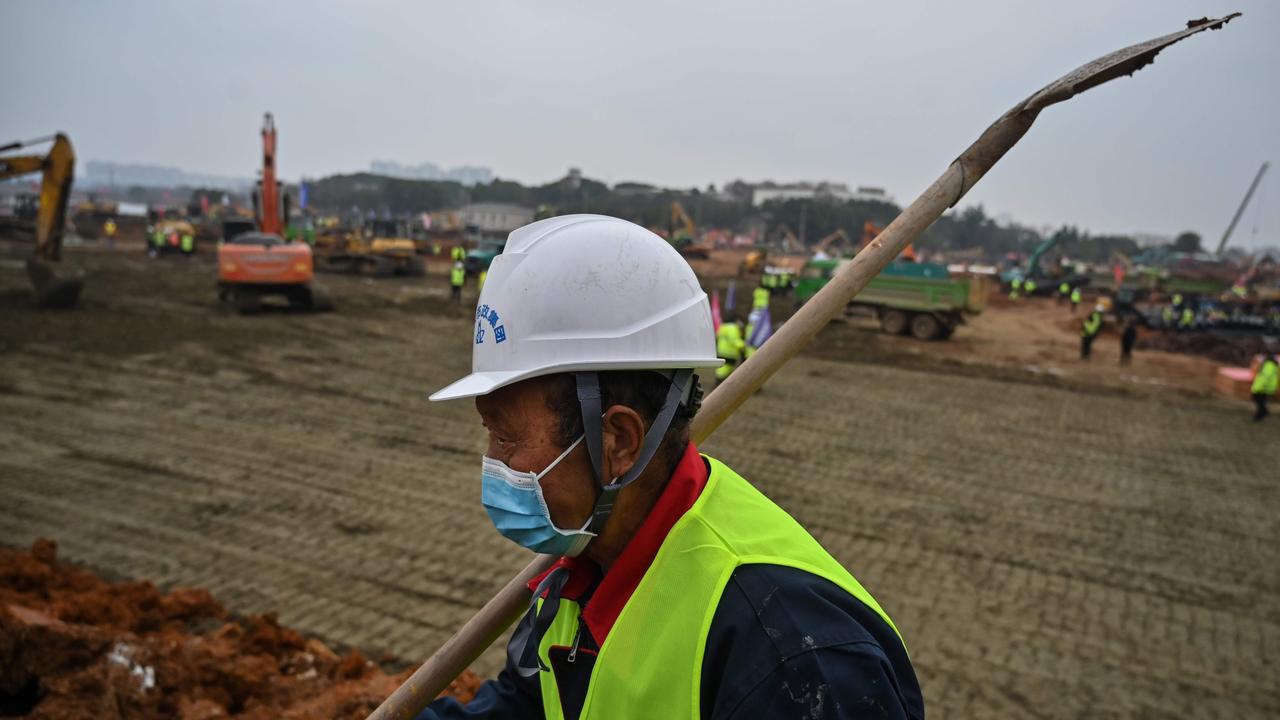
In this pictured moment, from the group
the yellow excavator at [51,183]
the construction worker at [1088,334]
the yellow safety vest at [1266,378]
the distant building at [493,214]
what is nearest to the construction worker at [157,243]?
the yellow excavator at [51,183]

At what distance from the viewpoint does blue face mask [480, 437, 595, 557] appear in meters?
1.65

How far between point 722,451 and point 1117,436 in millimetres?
6561

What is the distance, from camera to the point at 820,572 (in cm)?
140

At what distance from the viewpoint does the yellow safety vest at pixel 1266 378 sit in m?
14.4

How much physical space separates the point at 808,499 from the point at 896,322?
1553 centimetres

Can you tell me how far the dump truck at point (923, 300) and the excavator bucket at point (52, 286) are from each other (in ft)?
58.0

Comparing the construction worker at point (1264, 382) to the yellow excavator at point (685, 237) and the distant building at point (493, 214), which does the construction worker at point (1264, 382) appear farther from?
the distant building at point (493, 214)

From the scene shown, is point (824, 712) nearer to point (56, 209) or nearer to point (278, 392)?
point (278, 392)

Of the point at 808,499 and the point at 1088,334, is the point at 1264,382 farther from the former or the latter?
the point at 808,499

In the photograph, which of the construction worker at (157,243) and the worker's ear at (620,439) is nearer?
the worker's ear at (620,439)

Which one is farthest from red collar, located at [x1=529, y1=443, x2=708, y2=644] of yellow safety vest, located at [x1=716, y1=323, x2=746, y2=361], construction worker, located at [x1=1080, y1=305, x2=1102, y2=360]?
construction worker, located at [x1=1080, y1=305, x2=1102, y2=360]

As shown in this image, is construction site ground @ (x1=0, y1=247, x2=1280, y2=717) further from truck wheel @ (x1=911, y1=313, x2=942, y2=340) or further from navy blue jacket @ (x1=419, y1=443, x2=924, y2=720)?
truck wheel @ (x1=911, y1=313, x2=942, y2=340)

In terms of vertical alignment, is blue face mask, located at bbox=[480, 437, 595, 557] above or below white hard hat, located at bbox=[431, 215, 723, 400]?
below

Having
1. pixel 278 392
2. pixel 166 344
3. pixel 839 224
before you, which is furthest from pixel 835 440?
pixel 839 224
